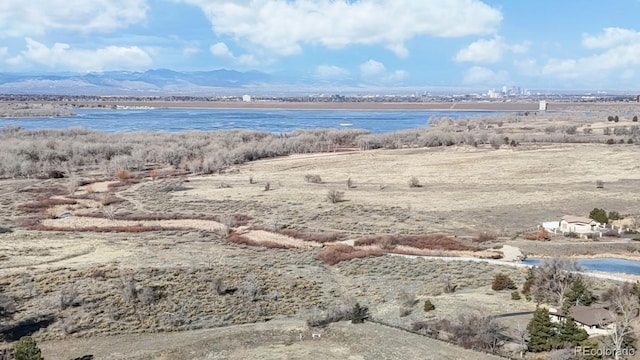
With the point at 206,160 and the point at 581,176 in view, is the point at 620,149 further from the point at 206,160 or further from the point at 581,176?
the point at 206,160

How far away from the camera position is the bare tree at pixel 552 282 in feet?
89.6

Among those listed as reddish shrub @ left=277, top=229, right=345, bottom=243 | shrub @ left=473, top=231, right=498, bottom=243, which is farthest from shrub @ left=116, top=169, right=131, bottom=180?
shrub @ left=473, top=231, right=498, bottom=243

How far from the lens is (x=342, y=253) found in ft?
124

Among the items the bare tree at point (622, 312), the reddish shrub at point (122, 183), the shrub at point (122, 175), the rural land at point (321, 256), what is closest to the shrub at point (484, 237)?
the rural land at point (321, 256)

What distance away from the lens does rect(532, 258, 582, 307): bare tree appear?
27297 mm

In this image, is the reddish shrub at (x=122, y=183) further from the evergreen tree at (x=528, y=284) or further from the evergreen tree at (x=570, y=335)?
the evergreen tree at (x=570, y=335)

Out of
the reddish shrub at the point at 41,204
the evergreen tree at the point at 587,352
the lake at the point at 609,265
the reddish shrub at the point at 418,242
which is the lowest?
the reddish shrub at the point at 41,204

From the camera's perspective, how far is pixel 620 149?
82688mm

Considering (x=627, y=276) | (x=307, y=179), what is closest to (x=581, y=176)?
(x=307, y=179)

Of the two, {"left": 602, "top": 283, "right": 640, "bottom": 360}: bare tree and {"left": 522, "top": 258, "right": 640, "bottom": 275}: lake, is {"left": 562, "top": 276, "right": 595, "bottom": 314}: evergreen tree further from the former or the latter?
{"left": 522, "top": 258, "right": 640, "bottom": 275}: lake

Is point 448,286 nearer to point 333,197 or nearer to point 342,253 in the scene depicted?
point 342,253

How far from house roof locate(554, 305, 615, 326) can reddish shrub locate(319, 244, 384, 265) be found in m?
14.7

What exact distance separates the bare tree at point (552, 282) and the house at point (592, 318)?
1619 mm

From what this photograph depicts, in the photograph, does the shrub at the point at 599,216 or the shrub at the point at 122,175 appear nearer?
the shrub at the point at 599,216
